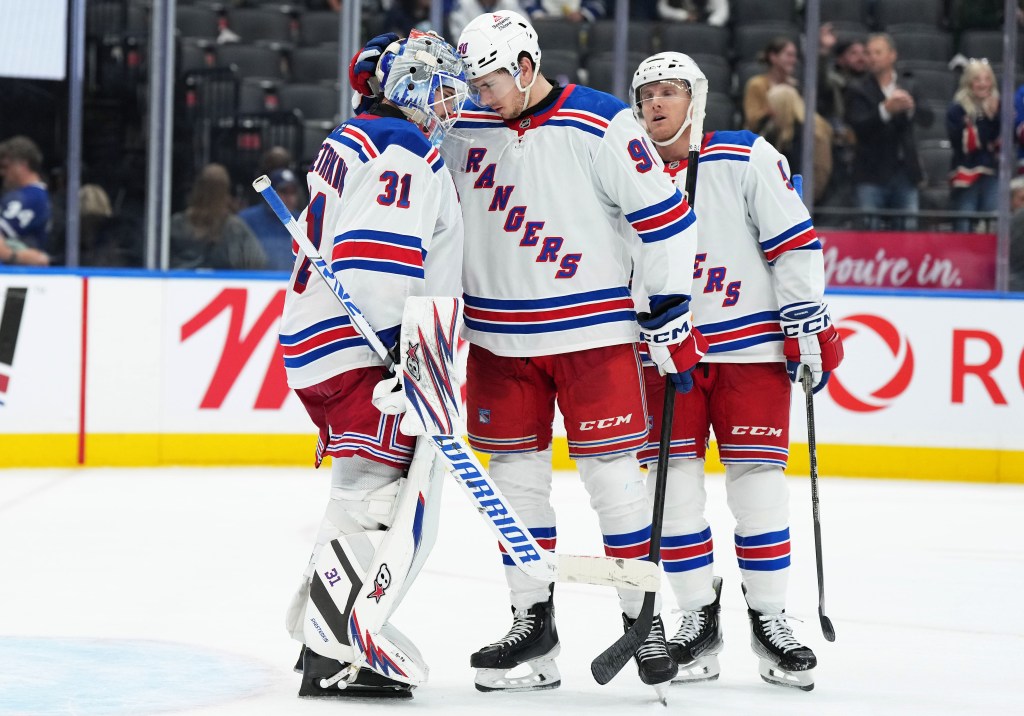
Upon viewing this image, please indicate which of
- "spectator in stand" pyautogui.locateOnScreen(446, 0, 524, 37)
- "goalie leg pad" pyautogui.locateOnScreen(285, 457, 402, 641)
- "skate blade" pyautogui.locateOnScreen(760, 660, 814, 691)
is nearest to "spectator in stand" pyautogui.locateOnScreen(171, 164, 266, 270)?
"spectator in stand" pyautogui.locateOnScreen(446, 0, 524, 37)

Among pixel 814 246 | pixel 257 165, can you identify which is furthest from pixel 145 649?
pixel 257 165

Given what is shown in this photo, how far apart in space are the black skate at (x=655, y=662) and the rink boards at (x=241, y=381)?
11.7 feet

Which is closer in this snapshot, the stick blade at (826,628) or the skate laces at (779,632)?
the skate laces at (779,632)

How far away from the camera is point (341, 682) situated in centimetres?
268

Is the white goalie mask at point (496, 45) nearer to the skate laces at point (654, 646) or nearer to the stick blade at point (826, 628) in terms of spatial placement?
the skate laces at point (654, 646)

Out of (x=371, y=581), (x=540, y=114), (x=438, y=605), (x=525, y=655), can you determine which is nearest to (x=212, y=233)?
(x=438, y=605)

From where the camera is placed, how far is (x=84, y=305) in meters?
5.99

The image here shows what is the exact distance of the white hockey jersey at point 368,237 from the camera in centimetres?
262

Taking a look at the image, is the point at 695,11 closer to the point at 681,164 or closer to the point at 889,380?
the point at 889,380

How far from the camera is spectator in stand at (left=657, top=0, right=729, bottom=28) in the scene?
729cm

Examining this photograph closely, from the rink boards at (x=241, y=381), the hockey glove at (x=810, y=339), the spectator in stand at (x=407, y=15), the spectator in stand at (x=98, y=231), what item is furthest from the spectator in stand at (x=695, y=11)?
the hockey glove at (x=810, y=339)

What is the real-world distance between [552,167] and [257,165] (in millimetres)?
4276

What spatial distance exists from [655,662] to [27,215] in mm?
4587

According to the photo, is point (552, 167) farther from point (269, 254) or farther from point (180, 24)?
point (180, 24)
